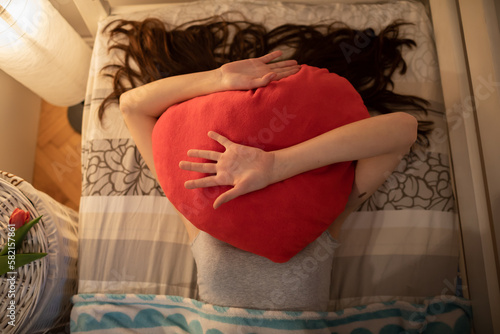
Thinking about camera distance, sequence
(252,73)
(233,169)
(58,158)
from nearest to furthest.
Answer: (233,169) → (252,73) → (58,158)

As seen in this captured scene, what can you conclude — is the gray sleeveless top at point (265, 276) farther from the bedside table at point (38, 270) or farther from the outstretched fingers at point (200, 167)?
the bedside table at point (38, 270)

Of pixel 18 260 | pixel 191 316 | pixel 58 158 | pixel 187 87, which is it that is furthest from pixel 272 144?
→ pixel 58 158

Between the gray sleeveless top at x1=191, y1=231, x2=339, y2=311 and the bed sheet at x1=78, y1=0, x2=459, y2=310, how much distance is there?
0.25 meters

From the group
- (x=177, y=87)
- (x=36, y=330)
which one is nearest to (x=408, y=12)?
(x=177, y=87)

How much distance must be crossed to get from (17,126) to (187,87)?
40.4 inches

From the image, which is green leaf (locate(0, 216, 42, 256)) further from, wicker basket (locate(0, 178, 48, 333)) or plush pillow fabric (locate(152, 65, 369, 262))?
plush pillow fabric (locate(152, 65, 369, 262))

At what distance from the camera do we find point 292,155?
0.75m

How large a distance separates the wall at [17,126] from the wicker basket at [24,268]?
23.5 inches

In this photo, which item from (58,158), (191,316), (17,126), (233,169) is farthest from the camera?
(58,158)

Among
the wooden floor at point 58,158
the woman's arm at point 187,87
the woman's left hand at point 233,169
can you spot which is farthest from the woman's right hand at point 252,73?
the wooden floor at point 58,158

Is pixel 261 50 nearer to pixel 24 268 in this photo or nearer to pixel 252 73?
pixel 252 73

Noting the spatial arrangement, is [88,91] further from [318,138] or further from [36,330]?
[318,138]

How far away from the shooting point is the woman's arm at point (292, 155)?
2.46 feet

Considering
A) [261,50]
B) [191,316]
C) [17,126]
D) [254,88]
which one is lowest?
[191,316]
